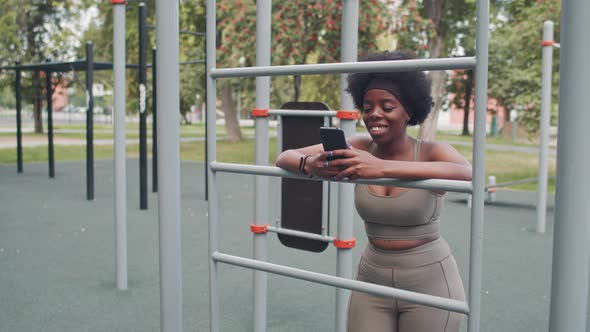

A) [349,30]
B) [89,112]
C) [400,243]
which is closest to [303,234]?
[349,30]

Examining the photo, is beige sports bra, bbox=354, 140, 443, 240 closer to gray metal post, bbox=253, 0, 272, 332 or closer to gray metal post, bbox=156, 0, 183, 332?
gray metal post, bbox=156, 0, 183, 332

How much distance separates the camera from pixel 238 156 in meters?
16.3

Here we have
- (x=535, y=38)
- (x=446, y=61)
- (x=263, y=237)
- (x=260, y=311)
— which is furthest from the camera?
(x=535, y=38)

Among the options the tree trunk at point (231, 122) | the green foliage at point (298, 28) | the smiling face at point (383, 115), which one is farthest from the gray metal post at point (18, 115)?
the smiling face at point (383, 115)

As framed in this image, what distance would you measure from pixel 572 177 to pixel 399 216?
2.11 ft

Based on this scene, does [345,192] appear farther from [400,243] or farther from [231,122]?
[231,122]

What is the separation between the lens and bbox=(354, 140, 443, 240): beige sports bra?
183 centimetres

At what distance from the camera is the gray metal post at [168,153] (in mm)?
1998

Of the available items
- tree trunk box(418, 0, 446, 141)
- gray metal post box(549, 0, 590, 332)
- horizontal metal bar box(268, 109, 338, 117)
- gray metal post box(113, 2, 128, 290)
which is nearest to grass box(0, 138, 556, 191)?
tree trunk box(418, 0, 446, 141)

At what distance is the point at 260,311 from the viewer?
10.1 feet

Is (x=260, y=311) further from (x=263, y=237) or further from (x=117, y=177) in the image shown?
(x=117, y=177)

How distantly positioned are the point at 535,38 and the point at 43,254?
938cm

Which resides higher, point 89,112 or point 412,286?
point 89,112

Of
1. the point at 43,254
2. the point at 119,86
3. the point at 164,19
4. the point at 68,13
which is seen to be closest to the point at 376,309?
the point at 164,19
